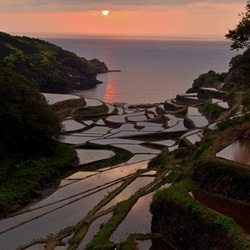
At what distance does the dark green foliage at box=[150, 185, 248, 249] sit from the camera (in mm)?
10021

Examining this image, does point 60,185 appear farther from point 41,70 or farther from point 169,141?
point 41,70

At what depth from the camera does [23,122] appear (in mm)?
23938

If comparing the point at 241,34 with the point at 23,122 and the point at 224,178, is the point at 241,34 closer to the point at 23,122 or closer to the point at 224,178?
the point at 224,178

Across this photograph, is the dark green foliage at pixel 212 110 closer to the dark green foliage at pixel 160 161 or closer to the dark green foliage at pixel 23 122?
the dark green foliage at pixel 160 161

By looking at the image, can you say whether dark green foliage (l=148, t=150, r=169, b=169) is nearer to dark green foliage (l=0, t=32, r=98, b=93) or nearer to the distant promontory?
the distant promontory

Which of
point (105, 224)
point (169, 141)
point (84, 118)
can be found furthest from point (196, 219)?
point (84, 118)

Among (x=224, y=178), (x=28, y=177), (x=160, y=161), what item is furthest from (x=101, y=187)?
(x=224, y=178)

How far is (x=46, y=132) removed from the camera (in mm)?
25047

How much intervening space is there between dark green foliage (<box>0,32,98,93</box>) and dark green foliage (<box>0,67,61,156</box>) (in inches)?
1568

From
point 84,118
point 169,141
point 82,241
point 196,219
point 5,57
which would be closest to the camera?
point 196,219

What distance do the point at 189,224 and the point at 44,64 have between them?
6865cm

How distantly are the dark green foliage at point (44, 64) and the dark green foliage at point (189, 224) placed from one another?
55260 millimetres

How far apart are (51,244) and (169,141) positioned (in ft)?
61.6

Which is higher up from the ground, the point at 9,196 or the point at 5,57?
the point at 5,57
